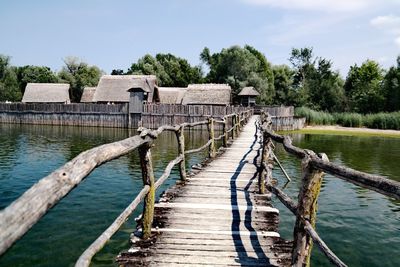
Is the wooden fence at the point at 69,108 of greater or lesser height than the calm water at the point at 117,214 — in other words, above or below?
above

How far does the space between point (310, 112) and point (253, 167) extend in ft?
138

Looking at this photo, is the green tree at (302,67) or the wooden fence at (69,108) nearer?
the wooden fence at (69,108)

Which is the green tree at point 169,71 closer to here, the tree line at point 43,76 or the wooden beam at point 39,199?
the tree line at point 43,76

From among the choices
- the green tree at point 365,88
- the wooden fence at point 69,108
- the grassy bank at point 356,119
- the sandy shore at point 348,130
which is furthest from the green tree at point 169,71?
the sandy shore at point 348,130

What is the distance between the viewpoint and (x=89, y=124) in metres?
44.3

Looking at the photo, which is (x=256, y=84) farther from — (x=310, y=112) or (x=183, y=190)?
(x=183, y=190)

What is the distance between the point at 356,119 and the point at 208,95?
822 inches

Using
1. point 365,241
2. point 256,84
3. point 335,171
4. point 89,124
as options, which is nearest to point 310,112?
point 256,84

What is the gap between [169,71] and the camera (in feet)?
260

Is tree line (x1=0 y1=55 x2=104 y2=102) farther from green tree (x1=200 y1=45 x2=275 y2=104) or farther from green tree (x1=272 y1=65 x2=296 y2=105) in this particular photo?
green tree (x1=272 y1=65 x2=296 y2=105)

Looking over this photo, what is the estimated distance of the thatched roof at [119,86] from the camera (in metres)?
49.0

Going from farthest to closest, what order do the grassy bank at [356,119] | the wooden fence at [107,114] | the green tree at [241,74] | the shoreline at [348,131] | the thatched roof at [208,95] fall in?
the green tree at [241,74]
the thatched roof at [208,95]
the grassy bank at [356,119]
the wooden fence at [107,114]
the shoreline at [348,131]

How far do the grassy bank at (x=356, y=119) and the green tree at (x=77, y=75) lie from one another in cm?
4577

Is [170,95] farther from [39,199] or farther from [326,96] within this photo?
[39,199]
